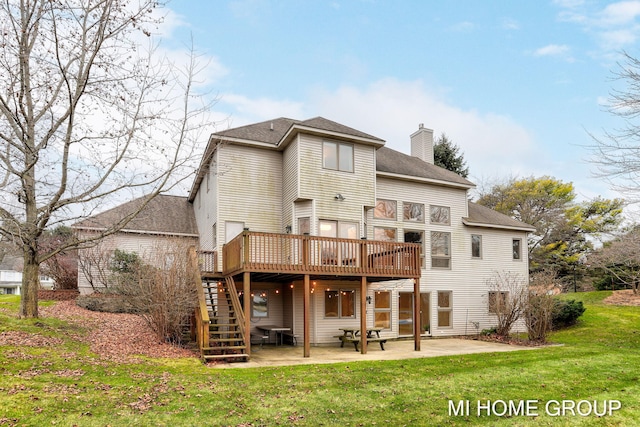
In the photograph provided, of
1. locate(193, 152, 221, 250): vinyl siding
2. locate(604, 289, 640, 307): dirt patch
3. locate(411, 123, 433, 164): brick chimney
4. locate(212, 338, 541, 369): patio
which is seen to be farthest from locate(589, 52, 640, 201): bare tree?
locate(604, 289, 640, 307): dirt patch

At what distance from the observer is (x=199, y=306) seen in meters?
12.5

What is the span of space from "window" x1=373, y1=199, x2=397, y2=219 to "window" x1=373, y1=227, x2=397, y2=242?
0.49 meters

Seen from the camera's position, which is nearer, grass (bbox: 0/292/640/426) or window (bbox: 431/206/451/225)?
grass (bbox: 0/292/640/426)

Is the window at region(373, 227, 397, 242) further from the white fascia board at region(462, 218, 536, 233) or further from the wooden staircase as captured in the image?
the wooden staircase

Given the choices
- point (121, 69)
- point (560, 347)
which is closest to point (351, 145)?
point (121, 69)

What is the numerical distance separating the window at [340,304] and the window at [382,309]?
3.96 ft

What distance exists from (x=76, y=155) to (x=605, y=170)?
543 inches

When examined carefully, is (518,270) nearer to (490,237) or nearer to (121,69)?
(490,237)

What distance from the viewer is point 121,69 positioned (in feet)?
38.8

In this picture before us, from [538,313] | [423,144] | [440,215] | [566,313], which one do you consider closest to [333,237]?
[440,215]

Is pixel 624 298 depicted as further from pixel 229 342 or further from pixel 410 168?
pixel 229 342

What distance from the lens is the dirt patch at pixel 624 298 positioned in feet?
71.8

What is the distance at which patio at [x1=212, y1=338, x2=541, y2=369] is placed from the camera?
11656 mm

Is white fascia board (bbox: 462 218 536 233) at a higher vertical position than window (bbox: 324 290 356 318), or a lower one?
higher
